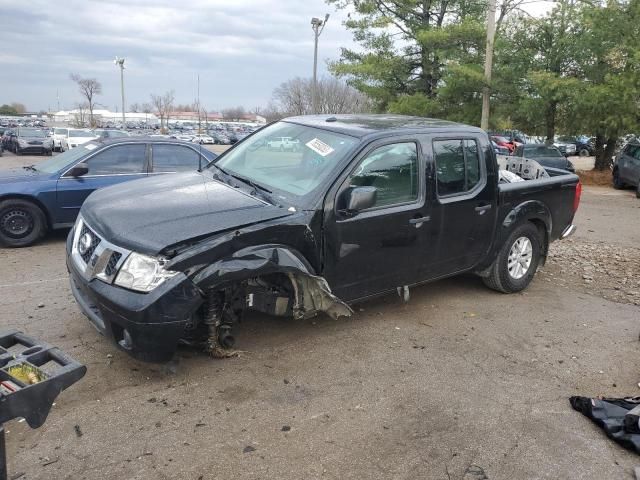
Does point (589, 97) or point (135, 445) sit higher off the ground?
point (589, 97)

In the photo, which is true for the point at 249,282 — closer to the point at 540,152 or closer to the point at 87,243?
the point at 87,243

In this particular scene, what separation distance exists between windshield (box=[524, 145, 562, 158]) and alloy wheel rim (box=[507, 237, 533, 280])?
49.3 ft

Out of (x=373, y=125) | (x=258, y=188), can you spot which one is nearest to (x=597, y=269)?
(x=373, y=125)

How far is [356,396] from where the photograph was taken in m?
3.56

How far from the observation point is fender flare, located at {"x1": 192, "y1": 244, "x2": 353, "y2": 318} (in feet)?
11.1

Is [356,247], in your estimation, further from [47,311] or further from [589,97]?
[589,97]

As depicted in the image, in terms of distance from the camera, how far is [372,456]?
2.95m

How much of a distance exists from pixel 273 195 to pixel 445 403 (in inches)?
76.7

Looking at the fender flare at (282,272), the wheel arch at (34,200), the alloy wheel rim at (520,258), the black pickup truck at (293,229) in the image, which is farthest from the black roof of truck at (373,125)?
the wheel arch at (34,200)

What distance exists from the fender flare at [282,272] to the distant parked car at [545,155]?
671 inches

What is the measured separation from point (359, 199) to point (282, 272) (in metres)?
0.78

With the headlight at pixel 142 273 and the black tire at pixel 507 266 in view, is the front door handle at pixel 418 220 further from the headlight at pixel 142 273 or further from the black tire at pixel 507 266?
the headlight at pixel 142 273

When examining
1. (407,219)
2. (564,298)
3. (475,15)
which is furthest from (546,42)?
(407,219)

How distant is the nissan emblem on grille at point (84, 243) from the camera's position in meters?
3.74
